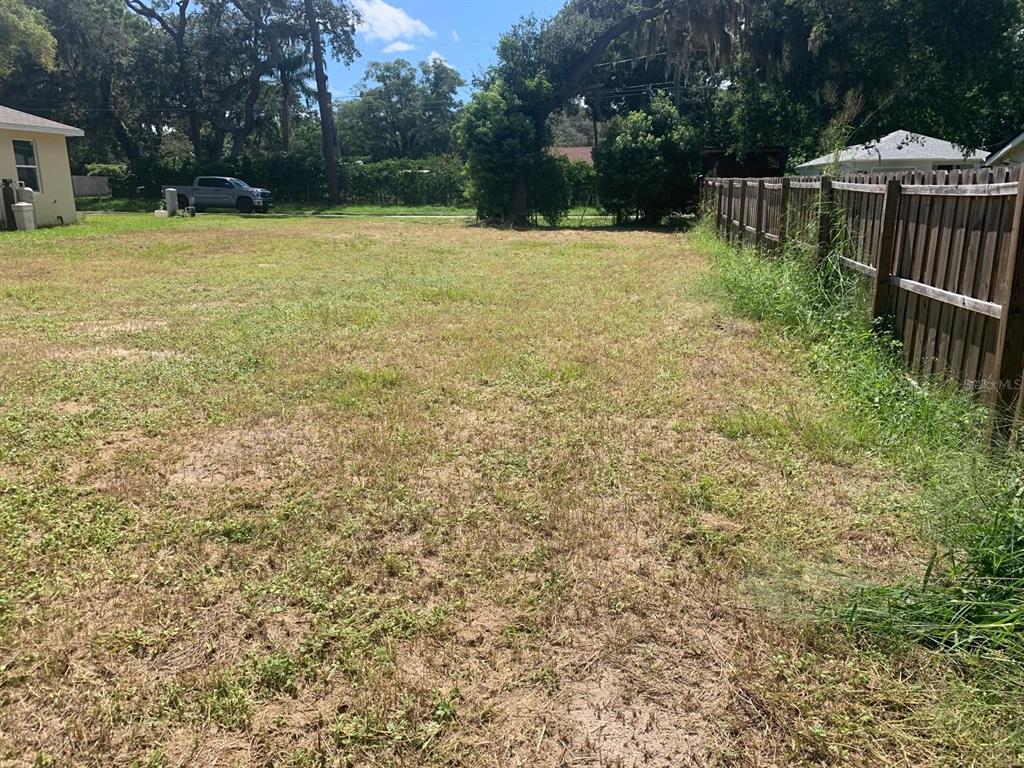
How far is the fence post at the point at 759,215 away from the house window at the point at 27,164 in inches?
711

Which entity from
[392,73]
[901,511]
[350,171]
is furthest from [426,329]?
[392,73]

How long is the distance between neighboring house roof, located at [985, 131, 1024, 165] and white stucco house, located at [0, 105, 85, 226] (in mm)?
23434

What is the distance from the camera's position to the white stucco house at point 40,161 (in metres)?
17.7

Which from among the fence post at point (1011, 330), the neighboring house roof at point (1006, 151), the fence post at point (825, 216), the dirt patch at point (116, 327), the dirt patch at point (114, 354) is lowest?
the dirt patch at point (114, 354)

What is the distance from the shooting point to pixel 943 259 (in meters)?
4.37

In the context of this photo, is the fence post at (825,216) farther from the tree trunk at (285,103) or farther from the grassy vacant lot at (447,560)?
the tree trunk at (285,103)

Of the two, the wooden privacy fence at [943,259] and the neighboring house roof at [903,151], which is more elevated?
the neighboring house roof at [903,151]

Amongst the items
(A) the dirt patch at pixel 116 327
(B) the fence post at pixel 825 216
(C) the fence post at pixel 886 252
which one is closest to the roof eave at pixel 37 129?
(A) the dirt patch at pixel 116 327

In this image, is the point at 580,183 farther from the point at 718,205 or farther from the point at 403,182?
the point at 403,182

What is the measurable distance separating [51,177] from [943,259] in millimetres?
21743

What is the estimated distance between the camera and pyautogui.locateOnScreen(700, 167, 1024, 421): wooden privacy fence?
3.48 metres

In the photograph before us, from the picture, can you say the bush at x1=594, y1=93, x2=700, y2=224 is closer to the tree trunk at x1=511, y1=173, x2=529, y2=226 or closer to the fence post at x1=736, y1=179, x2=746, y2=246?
the tree trunk at x1=511, y1=173, x2=529, y2=226

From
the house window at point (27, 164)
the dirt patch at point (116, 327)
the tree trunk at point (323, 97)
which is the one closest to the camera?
the dirt patch at point (116, 327)

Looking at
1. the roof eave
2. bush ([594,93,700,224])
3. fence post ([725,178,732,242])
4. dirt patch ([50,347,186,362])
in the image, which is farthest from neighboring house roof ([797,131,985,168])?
the roof eave
